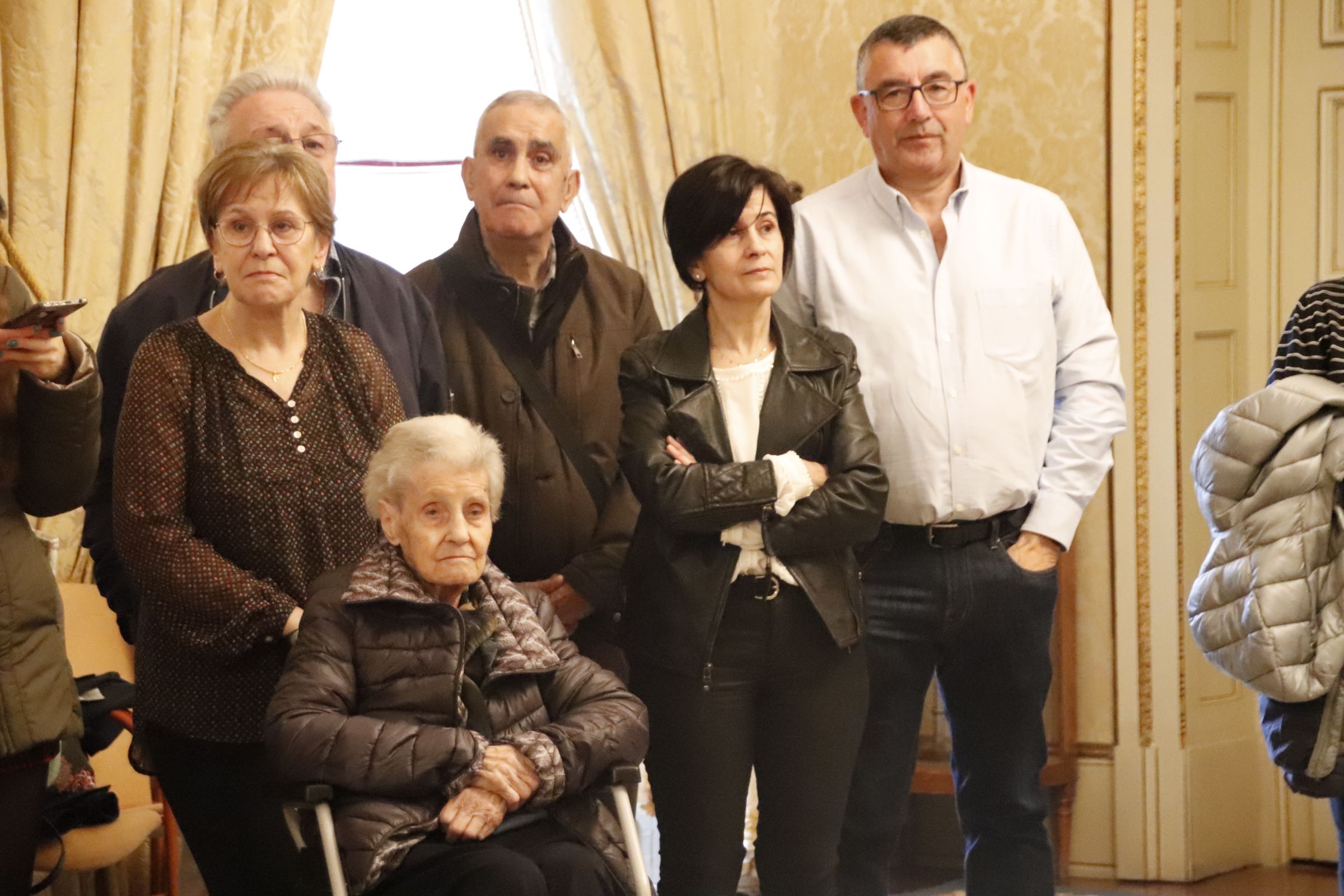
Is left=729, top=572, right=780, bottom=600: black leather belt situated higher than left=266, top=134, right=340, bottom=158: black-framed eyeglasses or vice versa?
left=266, top=134, right=340, bottom=158: black-framed eyeglasses

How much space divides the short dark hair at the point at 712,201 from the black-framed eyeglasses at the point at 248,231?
67 centimetres

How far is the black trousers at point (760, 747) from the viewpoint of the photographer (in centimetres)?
246

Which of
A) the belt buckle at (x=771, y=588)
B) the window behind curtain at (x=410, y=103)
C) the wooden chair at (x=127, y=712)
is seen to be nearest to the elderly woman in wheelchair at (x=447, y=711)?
the belt buckle at (x=771, y=588)

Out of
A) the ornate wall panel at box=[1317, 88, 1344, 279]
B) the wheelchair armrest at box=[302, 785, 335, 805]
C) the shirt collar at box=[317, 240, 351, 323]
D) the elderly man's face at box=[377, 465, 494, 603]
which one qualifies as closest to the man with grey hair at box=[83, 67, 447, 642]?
the shirt collar at box=[317, 240, 351, 323]

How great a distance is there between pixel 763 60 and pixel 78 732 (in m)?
2.79

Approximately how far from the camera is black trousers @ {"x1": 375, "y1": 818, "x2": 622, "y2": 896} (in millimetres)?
2111

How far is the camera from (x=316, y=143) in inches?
103

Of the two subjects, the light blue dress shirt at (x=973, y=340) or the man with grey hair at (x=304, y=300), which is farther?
the light blue dress shirt at (x=973, y=340)

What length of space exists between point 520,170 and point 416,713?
108 cm

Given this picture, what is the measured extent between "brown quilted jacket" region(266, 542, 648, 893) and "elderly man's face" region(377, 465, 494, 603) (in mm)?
31

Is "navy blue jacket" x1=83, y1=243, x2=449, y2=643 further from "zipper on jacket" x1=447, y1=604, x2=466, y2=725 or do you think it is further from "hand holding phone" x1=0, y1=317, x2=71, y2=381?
"zipper on jacket" x1=447, y1=604, x2=466, y2=725

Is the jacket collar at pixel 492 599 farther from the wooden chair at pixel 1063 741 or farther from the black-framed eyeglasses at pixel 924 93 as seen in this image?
the wooden chair at pixel 1063 741

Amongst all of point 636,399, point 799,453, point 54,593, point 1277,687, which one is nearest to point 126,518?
point 54,593

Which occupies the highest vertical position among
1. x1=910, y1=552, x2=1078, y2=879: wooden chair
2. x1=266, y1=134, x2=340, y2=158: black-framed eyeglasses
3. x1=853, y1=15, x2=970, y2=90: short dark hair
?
x1=853, y1=15, x2=970, y2=90: short dark hair
